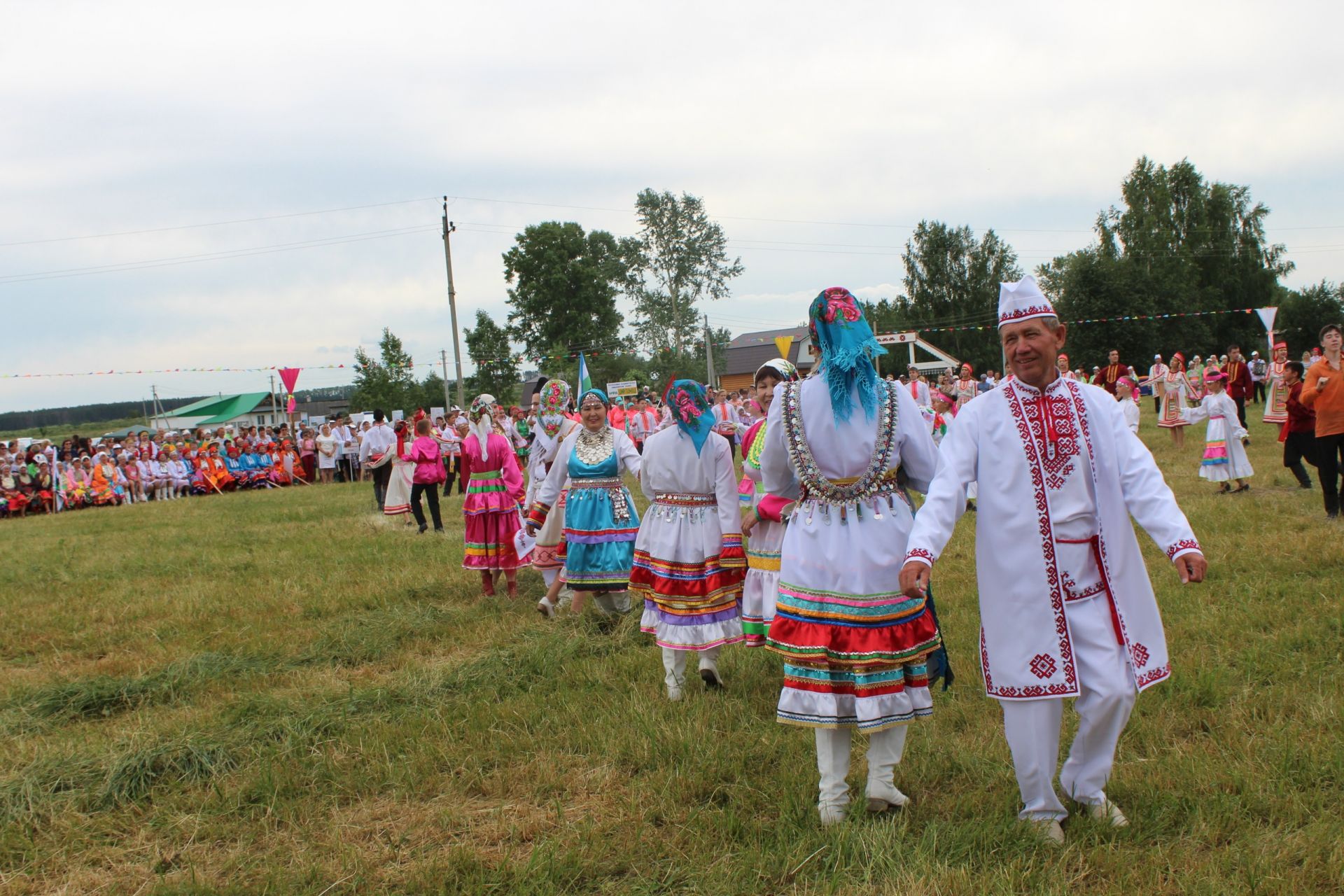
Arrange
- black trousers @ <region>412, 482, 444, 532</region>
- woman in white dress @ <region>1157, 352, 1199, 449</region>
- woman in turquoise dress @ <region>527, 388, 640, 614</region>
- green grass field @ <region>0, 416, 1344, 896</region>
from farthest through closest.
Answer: woman in white dress @ <region>1157, 352, 1199, 449</region>, black trousers @ <region>412, 482, 444, 532</region>, woman in turquoise dress @ <region>527, 388, 640, 614</region>, green grass field @ <region>0, 416, 1344, 896</region>

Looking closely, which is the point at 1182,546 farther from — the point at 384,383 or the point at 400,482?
the point at 384,383

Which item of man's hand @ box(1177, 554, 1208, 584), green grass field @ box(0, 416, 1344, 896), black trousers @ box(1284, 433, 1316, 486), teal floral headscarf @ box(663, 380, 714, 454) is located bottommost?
green grass field @ box(0, 416, 1344, 896)

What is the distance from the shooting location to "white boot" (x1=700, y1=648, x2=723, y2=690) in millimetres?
5895

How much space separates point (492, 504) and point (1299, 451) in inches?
358

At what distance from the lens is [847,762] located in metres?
3.89

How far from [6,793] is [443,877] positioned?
2.45 m

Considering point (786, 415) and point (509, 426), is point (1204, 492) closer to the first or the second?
point (786, 415)

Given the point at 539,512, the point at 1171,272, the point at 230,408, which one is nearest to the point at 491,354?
the point at 230,408

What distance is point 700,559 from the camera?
593cm

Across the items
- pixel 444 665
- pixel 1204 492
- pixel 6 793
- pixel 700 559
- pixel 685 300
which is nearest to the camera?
pixel 6 793

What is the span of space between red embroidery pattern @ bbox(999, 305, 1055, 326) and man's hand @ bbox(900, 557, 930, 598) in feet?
3.24

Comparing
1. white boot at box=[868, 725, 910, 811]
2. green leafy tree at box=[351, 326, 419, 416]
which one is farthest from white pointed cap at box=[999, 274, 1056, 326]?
green leafy tree at box=[351, 326, 419, 416]

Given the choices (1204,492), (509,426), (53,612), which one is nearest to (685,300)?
(509,426)

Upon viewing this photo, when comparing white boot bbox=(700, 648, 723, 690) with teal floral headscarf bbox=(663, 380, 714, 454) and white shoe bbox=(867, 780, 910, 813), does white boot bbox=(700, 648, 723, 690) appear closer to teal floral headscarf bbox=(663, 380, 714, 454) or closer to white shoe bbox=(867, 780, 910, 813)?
teal floral headscarf bbox=(663, 380, 714, 454)
